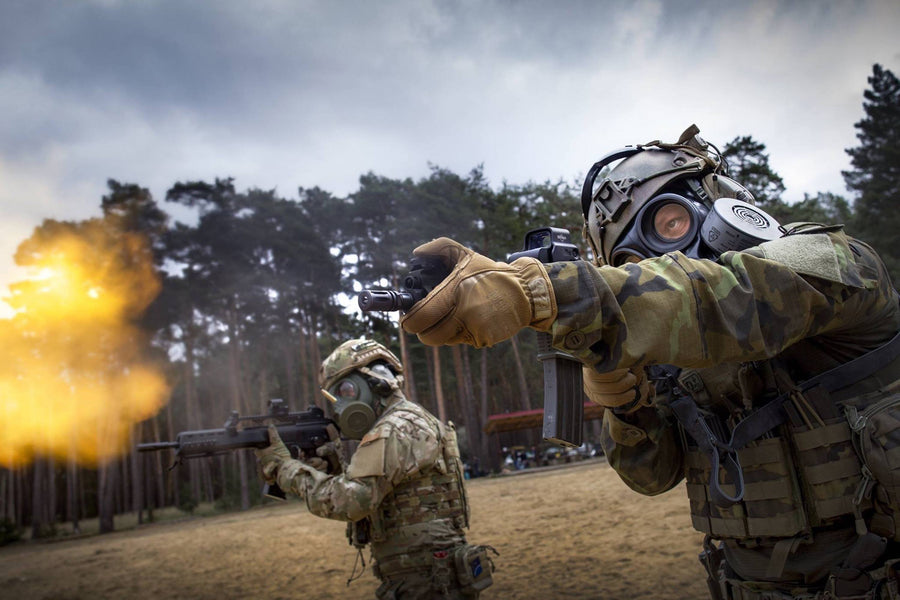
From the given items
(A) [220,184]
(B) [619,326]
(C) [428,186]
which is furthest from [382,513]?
(A) [220,184]

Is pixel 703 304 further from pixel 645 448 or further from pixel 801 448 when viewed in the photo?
pixel 645 448

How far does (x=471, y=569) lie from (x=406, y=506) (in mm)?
715

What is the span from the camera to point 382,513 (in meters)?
4.85

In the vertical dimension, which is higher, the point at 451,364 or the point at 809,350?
the point at 451,364

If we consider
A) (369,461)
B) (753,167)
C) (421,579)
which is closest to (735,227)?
(369,461)

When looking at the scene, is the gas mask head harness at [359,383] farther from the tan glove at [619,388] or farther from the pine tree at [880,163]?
the pine tree at [880,163]

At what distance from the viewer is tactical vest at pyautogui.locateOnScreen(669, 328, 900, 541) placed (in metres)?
2.17

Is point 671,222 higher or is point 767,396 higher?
point 671,222

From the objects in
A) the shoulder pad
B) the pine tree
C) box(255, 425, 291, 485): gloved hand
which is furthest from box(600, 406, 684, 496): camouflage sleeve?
the pine tree

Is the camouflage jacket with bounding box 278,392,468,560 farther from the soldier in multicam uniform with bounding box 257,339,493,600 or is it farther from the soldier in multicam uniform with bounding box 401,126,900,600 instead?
the soldier in multicam uniform with bounding box 401,126,900,600

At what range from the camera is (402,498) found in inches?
191

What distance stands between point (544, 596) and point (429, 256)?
705 centimetres

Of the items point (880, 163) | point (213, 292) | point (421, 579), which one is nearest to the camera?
point (421, 579)

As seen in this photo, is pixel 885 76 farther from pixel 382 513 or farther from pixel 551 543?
pixel 382 513
